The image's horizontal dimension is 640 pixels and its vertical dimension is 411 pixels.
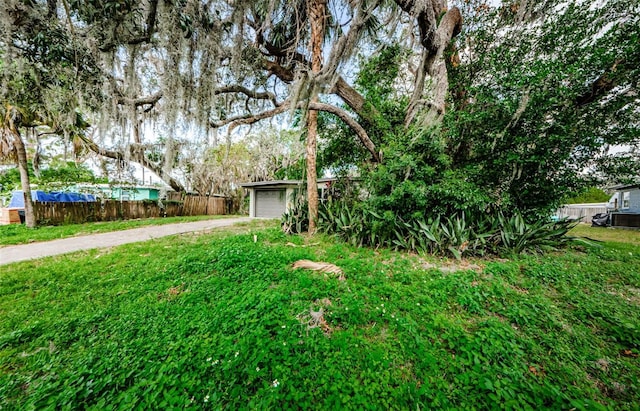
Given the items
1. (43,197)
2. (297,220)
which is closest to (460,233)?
(297,220)

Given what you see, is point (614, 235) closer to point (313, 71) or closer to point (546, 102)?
point (546, 102)

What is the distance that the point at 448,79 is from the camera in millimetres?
5047

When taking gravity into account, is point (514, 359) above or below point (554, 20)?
below

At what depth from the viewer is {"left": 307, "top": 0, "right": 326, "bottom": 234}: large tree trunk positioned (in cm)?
423

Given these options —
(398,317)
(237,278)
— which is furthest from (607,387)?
(237,278)

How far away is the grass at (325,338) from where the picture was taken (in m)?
1.33

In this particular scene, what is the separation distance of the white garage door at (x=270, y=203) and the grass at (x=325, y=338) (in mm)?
8689

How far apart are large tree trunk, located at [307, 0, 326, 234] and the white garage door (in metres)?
6.42

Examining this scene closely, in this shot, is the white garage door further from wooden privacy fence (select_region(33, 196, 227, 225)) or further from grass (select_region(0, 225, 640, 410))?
grass (select_region(0, 225, 640, 410))

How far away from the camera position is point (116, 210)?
1010 cm

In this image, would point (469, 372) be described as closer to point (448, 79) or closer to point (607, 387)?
point (607, 387)

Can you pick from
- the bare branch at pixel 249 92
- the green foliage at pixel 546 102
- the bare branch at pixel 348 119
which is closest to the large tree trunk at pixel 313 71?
the bare branch at pixel 348 119

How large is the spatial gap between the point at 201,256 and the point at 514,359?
423 cm

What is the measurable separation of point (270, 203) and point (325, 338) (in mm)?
11000
